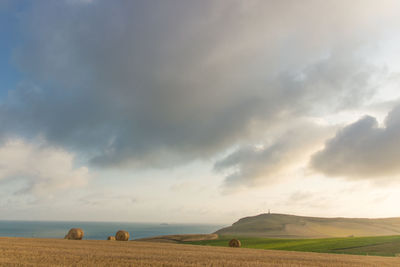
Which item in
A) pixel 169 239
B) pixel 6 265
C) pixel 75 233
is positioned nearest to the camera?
pixel 6 265

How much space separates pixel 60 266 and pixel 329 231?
447 feet

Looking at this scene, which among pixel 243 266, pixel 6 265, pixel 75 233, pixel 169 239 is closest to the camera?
pixel 6 265

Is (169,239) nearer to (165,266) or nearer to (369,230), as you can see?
(165,266)

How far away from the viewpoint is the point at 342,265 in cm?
2450

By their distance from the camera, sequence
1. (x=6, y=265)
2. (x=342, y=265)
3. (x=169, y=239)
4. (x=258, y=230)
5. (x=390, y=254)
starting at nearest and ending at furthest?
1. (x=6, y=265)
2. (x=342, y=265)
3. (x=390, y=254)
4. (x=169, y=239)
5. (x=258, y=230)

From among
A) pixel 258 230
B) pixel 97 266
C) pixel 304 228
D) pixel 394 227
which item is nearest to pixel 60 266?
pixel 97 266

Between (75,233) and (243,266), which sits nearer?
(243,266)

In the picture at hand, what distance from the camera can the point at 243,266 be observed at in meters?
20.9

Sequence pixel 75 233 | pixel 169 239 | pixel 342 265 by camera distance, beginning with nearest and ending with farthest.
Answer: pixel 342 265 → pixel 75 233 → pixel 169 239

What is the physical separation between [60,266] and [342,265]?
2003 centimetres

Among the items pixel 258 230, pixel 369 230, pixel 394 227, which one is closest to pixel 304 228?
pixel 258 230

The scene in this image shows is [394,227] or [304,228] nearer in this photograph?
[304,228]

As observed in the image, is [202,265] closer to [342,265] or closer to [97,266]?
[97,266]

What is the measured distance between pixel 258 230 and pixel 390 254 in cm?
9699
